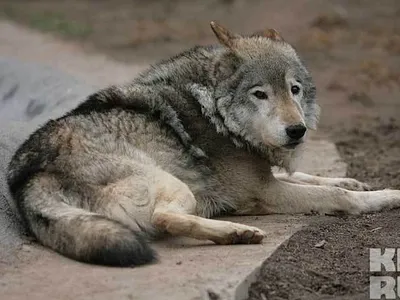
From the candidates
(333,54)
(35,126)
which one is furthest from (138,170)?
(333,54)

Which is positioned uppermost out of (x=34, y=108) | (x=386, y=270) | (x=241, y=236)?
(x=34, y=108)

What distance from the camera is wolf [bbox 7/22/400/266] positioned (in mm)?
5000

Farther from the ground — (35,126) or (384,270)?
(35,126)

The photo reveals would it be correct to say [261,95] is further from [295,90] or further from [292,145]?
[292,145]

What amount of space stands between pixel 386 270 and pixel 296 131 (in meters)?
1.17

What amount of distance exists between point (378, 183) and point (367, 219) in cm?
124

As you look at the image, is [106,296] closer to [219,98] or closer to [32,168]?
[32,168]

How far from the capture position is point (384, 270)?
4582mm

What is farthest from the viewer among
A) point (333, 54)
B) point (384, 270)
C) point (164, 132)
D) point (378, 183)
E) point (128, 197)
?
point (333, 54)

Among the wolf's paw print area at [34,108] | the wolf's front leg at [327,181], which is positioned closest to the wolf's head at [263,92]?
the wolf's front leg at [327,181]

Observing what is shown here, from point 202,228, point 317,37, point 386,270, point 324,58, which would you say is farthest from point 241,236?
point 317,37

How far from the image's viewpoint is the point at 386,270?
4.58m

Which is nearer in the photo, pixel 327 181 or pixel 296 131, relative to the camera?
pixel 296 131

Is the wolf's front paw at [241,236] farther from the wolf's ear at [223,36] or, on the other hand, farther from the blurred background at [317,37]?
the blurred background at [317,37]
